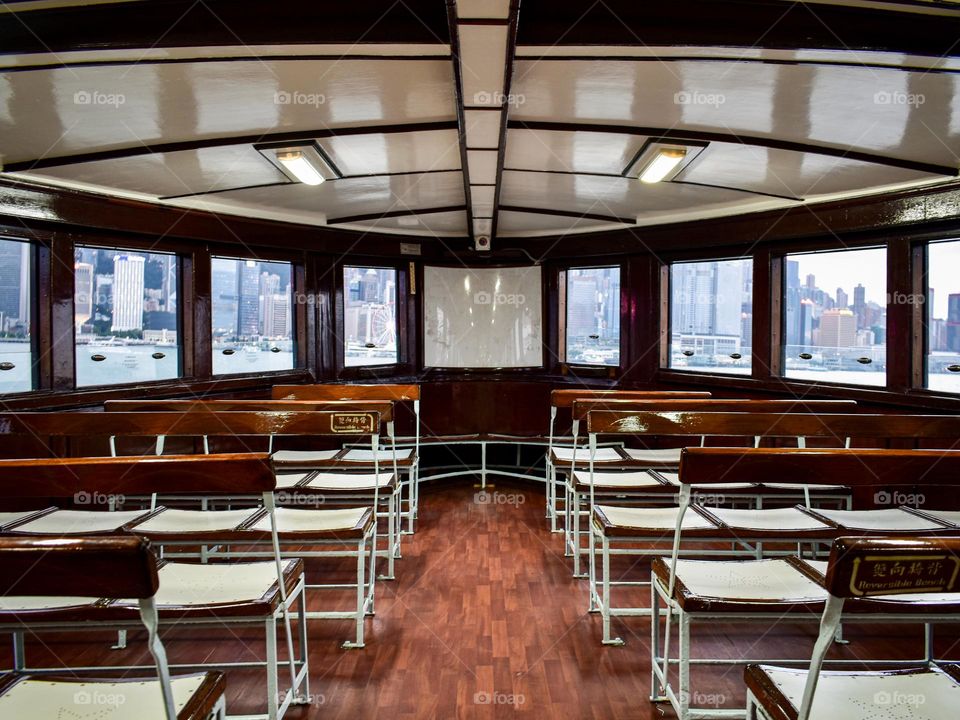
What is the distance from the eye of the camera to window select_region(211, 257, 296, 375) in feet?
15.5

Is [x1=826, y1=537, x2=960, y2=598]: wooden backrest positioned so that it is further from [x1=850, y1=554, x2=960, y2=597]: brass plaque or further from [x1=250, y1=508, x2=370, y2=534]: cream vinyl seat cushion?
[x1=250, y1=508, x2=370, y2=534]: cream vinyl seat cushion

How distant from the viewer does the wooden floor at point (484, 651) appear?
2123mm

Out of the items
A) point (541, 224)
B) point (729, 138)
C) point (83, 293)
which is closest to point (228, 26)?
point (729, 138)

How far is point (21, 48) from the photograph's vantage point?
6.30 feet

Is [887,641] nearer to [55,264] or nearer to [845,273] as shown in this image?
[845,273]

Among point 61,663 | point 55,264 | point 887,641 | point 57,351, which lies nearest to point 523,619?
point 887,641

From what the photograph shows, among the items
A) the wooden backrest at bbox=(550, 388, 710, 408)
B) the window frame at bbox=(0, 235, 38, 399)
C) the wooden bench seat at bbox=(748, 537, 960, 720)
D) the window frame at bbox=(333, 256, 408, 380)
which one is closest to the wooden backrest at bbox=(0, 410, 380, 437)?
the window frame at bbox=(0, 235, 38, 399)

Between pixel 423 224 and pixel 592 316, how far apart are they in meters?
1.84

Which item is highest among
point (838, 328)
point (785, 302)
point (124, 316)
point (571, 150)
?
point (571, 150)

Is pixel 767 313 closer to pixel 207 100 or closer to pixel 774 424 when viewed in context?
pixel 774 424

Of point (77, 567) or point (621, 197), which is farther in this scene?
point (621, 197)

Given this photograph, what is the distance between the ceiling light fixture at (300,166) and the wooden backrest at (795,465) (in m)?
2.54

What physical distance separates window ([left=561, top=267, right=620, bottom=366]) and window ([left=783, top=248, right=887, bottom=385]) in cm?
150

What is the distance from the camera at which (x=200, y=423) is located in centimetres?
266
